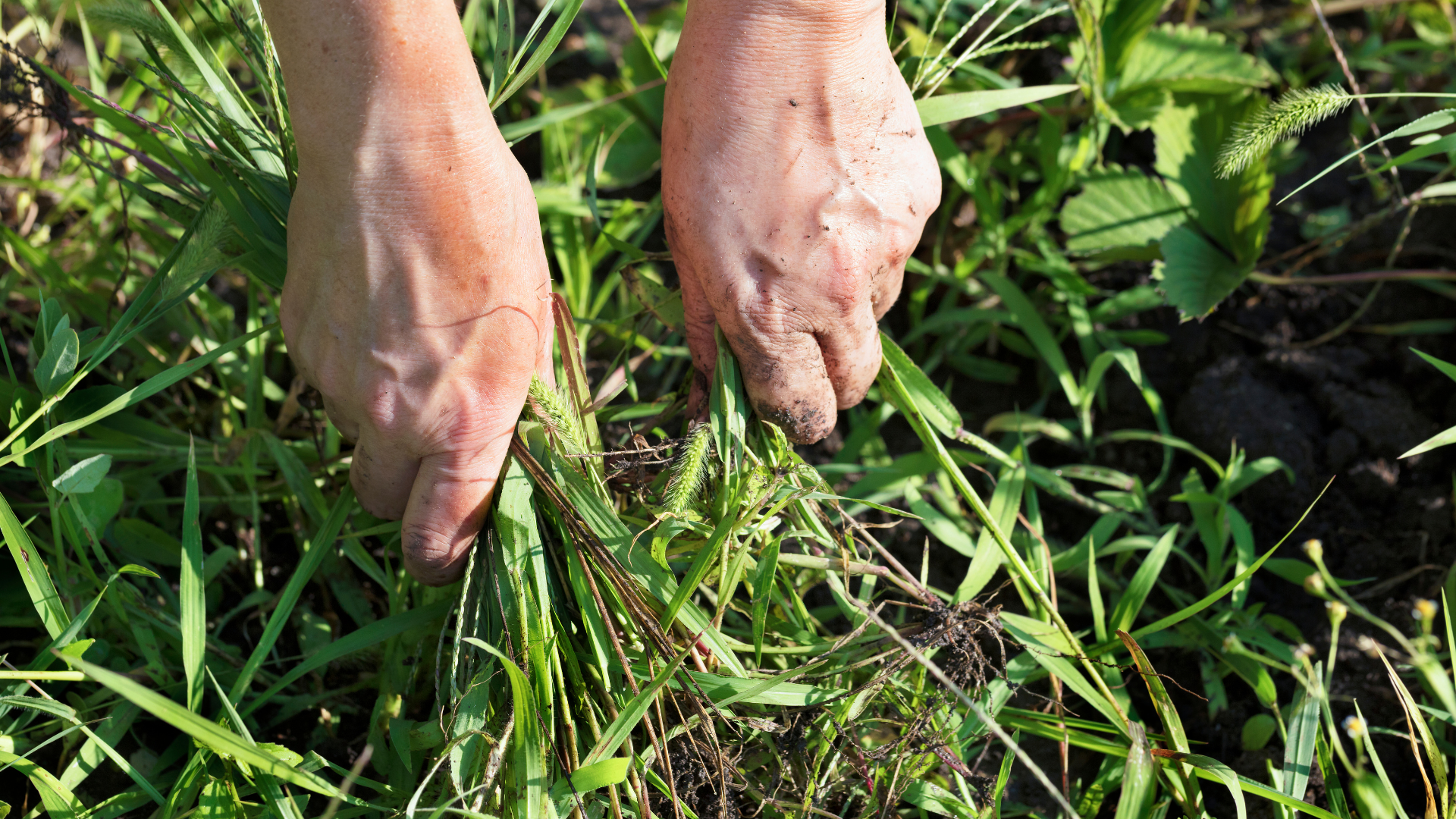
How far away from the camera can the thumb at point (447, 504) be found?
1110mm

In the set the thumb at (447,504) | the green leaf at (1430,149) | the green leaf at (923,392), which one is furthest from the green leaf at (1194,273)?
the thumb at (447,504)

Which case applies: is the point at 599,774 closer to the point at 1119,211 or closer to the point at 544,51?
the point at 544,51

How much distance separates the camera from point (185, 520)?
1.14 meters

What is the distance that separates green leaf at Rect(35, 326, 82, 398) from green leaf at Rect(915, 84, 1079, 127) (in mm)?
1261

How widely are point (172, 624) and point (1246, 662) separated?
1623 mm

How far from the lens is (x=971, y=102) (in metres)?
1.44

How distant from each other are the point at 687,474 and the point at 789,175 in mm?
391

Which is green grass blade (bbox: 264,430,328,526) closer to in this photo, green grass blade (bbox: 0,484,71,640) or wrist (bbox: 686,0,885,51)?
green grass blade (bbox: 0,484,71,640)

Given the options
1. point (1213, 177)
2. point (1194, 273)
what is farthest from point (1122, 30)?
point (1194, 273)

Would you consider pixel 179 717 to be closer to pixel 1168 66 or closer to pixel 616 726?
pixel 616 726

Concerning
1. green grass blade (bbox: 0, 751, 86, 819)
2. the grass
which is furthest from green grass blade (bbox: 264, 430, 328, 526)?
→ green grass blade (bbox: 0, 751, 86, 819)

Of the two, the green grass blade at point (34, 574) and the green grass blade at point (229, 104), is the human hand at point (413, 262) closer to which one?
the green grass blade at point (229, 104)

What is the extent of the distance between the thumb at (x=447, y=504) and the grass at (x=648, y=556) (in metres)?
0.04

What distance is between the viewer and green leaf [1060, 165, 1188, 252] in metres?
1.72
